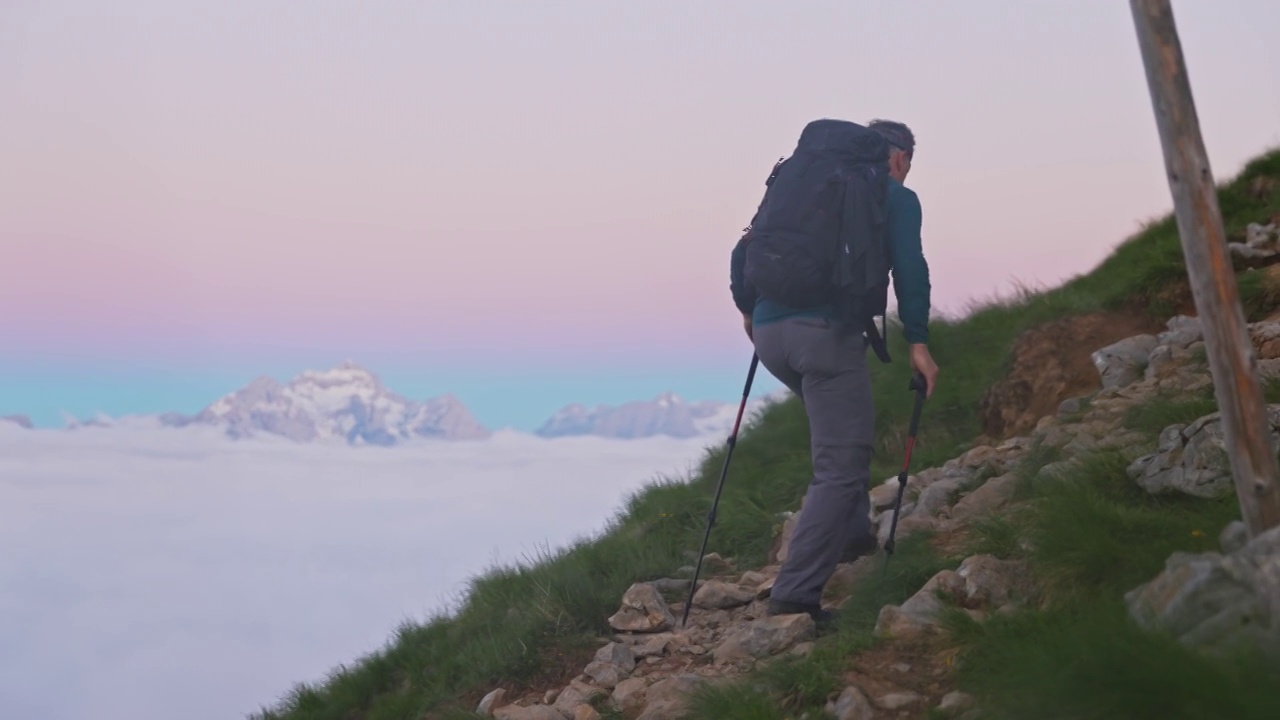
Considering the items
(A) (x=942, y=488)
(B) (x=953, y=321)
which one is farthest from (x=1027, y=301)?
(A) (x=942, y=488)

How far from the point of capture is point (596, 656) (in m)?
6.91

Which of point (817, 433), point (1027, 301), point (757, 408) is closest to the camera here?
point (817, 433)

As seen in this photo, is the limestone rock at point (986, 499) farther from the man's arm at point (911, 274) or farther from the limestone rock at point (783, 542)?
the man's arm at point (911, 274)

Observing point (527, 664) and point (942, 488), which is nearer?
point (527, 664)

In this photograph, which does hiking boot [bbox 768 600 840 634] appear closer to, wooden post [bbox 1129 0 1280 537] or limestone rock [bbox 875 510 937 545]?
limestone rock [bbox 875 510 937 545]

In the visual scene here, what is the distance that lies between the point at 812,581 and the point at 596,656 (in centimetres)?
135

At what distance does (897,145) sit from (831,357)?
127 centimetres

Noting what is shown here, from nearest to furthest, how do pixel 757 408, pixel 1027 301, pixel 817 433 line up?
pixel 817 433, pixel 1027 301, pixel 757 408

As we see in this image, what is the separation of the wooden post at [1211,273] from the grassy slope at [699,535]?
59 cm

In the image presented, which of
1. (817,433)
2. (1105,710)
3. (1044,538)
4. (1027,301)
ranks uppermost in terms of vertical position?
(1027,301)

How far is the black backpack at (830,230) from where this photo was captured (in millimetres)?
6051

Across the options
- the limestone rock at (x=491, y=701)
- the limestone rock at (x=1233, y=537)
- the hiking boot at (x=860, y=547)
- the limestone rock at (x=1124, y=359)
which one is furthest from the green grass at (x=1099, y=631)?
the limestone rock at (x=491, y=701)

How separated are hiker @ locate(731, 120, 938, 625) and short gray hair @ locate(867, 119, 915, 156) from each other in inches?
11.9

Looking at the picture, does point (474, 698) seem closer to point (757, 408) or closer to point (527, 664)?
point (527, 664)
